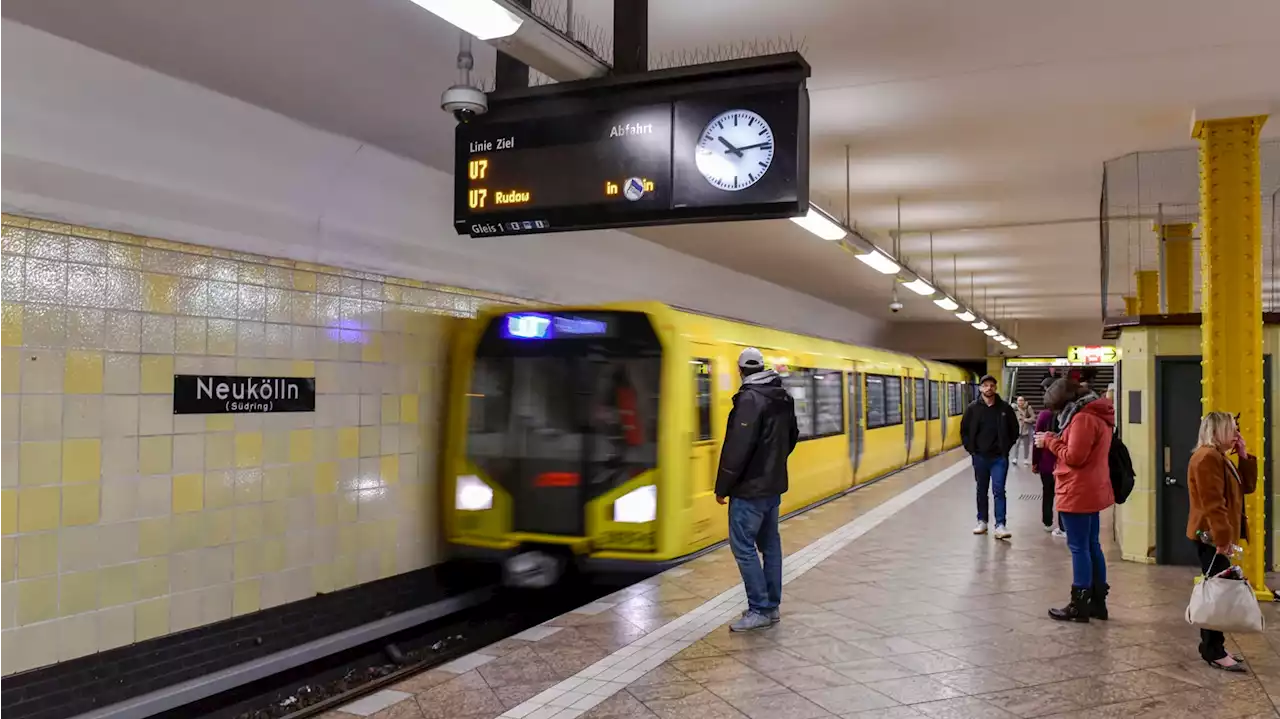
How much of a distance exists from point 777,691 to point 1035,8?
12.3 feet

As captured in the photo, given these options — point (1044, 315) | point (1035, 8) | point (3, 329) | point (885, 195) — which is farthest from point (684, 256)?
point (1044, 315)

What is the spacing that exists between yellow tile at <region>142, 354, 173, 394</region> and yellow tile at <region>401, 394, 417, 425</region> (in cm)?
216

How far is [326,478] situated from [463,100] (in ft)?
11.3

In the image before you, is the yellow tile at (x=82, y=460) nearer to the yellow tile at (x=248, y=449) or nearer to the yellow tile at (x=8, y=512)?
the yellow tile at (x=8, y=512)

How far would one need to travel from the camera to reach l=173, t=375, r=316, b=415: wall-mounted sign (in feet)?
18.8

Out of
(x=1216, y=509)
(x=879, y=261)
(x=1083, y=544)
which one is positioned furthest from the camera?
(x=879, y=261)

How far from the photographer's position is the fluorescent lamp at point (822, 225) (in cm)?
739

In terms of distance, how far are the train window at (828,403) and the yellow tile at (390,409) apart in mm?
5562

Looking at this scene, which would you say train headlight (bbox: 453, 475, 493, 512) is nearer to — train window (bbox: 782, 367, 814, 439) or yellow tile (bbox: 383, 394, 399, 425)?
yellow tile (bbox: 383, 394, 399, 425)

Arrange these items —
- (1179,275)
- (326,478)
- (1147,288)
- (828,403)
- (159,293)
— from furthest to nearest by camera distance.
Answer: (1147,288) → (1179,275) → (828,403) → (326,478) → (159,293)

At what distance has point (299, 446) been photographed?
6.55m

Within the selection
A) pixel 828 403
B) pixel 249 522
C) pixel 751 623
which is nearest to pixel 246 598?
pixel 249 522

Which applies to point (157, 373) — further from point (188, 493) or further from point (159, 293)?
point (188, 493)

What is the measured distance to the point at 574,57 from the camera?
13.6 ft
